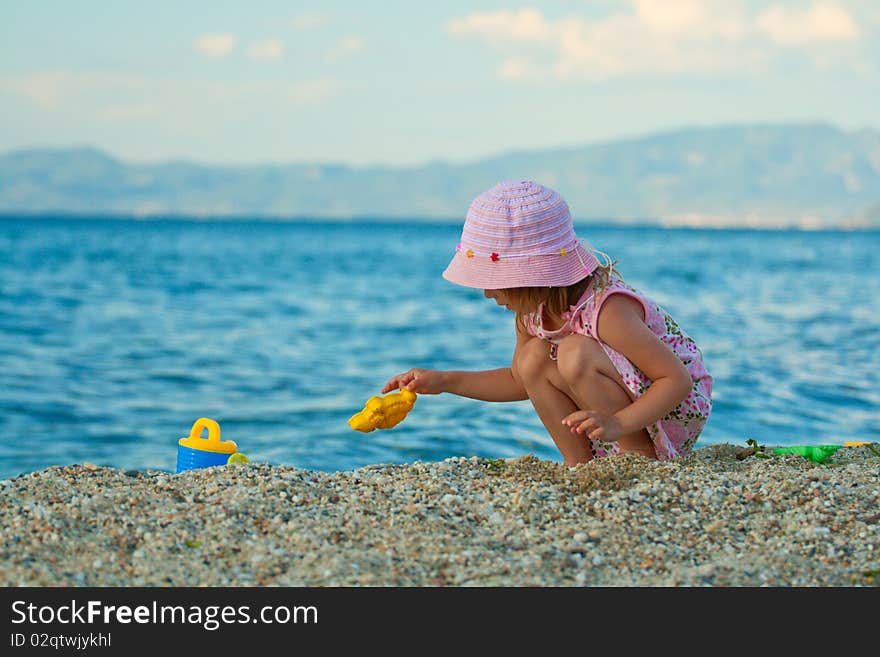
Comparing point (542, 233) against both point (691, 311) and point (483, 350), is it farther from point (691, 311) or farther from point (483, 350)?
point (691, 311)

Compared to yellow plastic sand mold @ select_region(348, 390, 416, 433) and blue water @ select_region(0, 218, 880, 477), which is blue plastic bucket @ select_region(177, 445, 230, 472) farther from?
blue water @ select_region(0, 218, 880, 477)

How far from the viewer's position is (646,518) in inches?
119

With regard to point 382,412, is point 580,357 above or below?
above

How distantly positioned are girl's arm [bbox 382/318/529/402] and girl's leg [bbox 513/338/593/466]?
15 cm

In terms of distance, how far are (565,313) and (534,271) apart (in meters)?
0.21

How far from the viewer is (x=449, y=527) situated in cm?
295

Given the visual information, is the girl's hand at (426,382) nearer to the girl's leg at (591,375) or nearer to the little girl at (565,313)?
the little girl at (565,313)

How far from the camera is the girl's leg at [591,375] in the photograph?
3510 mm

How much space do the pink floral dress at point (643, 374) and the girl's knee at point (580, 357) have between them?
0.10ft

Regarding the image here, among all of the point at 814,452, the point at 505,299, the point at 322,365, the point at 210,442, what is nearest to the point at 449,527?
the point at 505,299

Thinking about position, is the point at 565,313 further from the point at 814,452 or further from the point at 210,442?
→ the point at 210,442

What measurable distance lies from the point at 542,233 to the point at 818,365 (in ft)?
23.2
